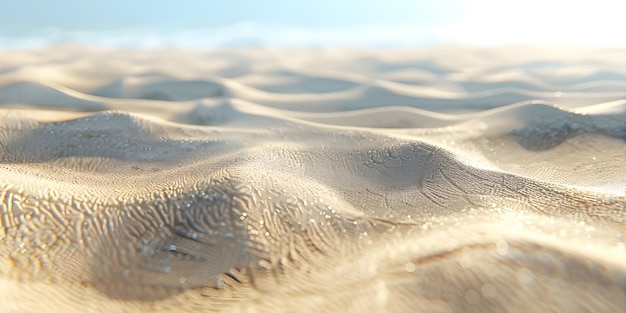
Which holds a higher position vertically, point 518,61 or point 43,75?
point 518,61

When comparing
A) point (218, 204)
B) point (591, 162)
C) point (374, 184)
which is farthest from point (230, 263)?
point (591, 162)

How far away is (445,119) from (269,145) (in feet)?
9.21

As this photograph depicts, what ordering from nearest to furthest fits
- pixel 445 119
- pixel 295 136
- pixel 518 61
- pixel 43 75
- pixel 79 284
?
pixel 79 284, pixel 295 136, pixel 445 119, pixel 43 75, pixel 518 61

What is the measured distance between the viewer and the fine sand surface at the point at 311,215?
1.95 metres

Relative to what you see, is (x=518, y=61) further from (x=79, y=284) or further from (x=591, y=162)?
(x=79, y=284)

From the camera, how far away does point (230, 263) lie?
2256 millimetres

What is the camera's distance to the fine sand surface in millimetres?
1946

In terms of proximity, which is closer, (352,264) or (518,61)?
(352,264)

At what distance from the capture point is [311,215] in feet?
8.52

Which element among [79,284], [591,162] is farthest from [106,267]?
[591,162]

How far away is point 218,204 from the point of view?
2.58 m

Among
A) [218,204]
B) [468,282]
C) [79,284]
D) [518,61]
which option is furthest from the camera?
[518,61]

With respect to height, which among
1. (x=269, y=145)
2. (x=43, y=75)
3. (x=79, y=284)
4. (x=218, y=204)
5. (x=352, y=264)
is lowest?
(x=79, y=284)

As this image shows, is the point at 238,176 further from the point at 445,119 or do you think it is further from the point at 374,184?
the point at 445,119
